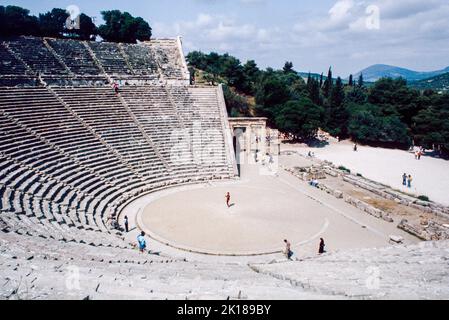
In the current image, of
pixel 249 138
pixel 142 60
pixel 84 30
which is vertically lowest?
pixel 249 138

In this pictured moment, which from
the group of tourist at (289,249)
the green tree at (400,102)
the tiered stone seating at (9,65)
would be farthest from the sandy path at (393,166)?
the tiered stone seating at (9,65)

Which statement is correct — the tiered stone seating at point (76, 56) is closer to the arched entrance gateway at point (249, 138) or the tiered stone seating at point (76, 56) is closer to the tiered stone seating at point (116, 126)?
the tiered stone seating at point (116, 126)

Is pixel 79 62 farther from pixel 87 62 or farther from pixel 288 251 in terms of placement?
pixel 288 251

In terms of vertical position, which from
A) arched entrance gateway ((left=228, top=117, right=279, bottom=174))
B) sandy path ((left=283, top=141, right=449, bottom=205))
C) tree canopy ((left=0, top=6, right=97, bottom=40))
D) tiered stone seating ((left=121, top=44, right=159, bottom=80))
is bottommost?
sandy path ((left=283, top=141, right=449, bottom=205))

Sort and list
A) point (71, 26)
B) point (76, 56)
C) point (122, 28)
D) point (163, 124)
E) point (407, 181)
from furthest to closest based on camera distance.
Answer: point (122, 28) → point (71, 26) → point (76, 56) → point (163, 124) → point (407, 181)

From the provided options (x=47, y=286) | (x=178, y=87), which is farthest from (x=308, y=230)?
(x=178, y=87)

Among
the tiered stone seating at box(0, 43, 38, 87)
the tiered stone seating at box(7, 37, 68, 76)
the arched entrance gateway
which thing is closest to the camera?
the tiered stone seating at box(0, 43, 38, 87)

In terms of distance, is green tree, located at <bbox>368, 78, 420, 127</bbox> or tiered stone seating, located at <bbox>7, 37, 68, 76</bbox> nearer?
tiered stone seating, located at <bbox>7, 37, 68, 76</bbox>

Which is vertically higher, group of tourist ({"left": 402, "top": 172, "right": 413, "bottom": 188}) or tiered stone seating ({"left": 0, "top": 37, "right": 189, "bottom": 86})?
tiered stone seating ({"left": 0, "top": 37, "right": 189, "bottom": 86})

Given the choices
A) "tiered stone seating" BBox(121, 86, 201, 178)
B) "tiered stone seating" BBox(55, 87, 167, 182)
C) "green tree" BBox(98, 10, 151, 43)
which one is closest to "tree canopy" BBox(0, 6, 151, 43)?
"green tree" BBox(98, 10, 151, 43)

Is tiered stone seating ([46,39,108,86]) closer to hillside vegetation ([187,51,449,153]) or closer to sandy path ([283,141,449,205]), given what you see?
hillside vegetation ([187,51,449,153])

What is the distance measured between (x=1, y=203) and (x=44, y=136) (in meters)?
9.49

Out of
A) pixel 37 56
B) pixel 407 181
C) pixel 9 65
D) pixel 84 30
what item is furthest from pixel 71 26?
pixel 407 181

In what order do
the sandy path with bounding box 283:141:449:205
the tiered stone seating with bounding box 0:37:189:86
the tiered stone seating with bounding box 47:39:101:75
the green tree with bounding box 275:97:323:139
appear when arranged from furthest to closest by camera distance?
the green tree with bounding box 275:97:323:139, the tiered stone seating with bounding box 47:39:101:75, the tiered stone seating with bounding box 0:37:189:86, the sandy path with bounding box 283:141:449:205
